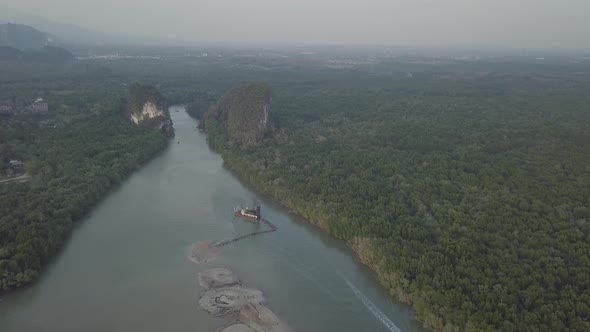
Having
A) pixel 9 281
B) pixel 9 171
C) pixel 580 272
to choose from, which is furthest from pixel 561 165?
pixel 9 171

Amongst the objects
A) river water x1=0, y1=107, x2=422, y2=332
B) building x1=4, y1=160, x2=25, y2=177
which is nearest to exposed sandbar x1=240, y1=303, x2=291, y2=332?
river water x1=0, y1=107, x2=422, y2=332

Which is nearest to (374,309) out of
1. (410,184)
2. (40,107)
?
(410,184)

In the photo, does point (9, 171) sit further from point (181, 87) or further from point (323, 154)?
point (181, 87)

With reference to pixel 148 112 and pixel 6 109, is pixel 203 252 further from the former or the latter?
pixel 6 109

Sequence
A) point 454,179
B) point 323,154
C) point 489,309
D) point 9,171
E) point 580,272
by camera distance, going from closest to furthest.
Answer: point 489,309, point 580,272, point 454,179, point 9,171, point 323,154

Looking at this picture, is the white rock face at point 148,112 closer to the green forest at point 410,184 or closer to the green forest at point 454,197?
the green forest at point 410,184

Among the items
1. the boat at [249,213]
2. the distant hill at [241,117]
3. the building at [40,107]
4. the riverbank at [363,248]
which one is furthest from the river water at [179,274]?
the building at [40,107]

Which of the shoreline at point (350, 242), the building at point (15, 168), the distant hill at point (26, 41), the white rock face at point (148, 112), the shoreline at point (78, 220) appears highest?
the distant hill at point (26, 41)
